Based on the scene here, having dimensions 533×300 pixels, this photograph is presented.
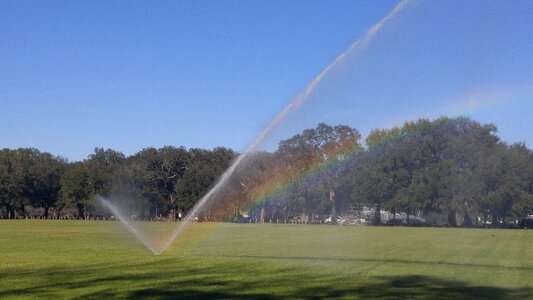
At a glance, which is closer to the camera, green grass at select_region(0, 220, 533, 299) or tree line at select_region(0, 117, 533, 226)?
green grass at select_region(0, 220, 533, 299)

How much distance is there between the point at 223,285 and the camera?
16875 mm

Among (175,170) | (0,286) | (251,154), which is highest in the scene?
(175,170)

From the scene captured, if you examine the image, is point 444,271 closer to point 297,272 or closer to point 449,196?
point 297,272

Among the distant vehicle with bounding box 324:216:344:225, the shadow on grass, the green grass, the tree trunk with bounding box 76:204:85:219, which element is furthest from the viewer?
the tree trunk with bounding box 76:204:85:219

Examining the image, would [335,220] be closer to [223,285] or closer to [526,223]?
[526,223]

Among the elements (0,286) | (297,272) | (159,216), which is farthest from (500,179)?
(0,286)

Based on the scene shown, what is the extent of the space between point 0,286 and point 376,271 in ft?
34.0

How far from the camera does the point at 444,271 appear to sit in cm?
2147

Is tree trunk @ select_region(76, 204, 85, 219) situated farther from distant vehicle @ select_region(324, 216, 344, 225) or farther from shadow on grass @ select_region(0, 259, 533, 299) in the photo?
shadow on grass @ select_region(0, 259, 533, 299)

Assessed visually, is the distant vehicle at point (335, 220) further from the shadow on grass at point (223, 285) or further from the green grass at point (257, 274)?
the shadow on grass at point (223, 285)

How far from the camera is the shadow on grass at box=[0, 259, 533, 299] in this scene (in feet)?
50.0

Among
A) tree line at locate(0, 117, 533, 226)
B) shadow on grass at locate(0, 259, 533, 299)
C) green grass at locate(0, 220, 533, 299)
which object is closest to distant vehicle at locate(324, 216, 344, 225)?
tree line at locate(0, 117, 533, 226)

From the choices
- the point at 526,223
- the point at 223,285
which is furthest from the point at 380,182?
the point at 223,285

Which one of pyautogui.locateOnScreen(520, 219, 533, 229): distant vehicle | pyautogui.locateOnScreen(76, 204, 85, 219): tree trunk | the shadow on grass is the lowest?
the shadow on grass
